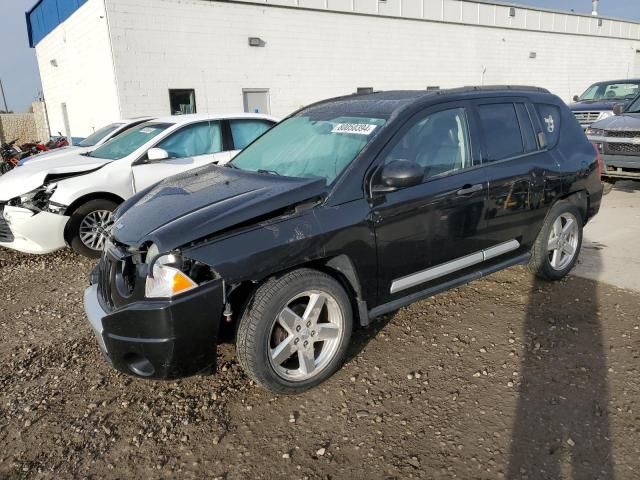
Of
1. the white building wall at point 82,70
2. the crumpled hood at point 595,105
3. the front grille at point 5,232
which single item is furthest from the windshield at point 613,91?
the front grille at point 5,232

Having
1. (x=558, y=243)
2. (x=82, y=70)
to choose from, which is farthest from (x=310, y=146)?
(x=82, y=70)

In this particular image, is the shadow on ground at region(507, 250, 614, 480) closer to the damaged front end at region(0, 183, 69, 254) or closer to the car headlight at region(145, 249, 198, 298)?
the car headlight at region(145, 249, 198, 298)

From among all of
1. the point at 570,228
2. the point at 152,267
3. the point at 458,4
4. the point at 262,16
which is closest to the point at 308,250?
the point at 152,267

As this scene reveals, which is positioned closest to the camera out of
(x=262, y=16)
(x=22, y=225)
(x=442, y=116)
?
(x=442, y=116)

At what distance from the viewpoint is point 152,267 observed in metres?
2.55

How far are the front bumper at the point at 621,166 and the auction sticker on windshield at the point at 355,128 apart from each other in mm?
6314

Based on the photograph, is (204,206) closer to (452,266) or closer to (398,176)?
(398,176)

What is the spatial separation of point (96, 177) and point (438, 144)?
13.2ft

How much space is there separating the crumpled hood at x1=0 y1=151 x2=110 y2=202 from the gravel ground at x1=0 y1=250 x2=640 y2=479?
6.73ft

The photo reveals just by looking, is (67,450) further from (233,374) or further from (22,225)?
(22,225)

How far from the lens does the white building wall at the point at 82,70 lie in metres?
12.5

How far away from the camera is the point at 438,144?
3469mm

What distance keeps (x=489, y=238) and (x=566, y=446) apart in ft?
5.47

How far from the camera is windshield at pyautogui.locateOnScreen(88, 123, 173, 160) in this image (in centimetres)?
620
